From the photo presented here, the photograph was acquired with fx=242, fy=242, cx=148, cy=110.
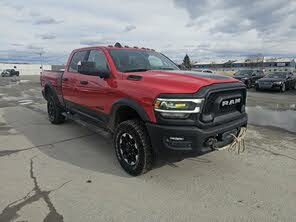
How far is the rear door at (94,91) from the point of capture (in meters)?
4.15

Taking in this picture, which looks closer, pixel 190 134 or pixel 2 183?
pixel 190 134

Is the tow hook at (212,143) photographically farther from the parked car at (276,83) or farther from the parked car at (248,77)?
the parked car at (248,77)

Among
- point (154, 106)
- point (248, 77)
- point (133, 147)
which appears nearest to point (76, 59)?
point (133, 147)

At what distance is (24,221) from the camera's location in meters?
2.58

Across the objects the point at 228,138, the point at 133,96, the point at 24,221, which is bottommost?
the point at 24,221

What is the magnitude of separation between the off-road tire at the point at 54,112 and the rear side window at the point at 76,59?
4.47 feet

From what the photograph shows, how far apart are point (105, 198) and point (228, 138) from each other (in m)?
1.82

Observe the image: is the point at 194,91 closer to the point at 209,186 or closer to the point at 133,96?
the point at 133,96

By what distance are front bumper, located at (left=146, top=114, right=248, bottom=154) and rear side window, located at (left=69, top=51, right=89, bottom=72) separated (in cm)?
284

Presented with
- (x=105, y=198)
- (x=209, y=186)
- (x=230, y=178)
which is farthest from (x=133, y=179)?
(x=230, y=178)

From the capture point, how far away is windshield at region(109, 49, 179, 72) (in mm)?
4166

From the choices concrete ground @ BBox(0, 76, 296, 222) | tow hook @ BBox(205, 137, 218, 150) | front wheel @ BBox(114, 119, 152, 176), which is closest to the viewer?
concrete ground @ BBox(0, 76, 296, 222)

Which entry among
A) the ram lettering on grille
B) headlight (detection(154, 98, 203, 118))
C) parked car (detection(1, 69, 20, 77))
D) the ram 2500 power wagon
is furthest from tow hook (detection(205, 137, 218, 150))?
parked car (detection(1, 69, 20, 77))

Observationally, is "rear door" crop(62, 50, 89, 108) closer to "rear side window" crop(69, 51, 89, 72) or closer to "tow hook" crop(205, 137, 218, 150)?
"rear side window" crop(69, 51, 89, 72)
